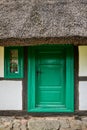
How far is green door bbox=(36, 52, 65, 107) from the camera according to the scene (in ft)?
21.7

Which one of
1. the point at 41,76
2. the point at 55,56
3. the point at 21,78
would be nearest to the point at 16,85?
the point at 21,78

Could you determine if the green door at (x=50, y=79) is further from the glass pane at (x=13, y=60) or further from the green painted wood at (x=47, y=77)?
the glass pane at (x=13, y=60)

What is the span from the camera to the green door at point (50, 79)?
661 cm

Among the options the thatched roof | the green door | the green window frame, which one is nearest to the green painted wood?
the green door

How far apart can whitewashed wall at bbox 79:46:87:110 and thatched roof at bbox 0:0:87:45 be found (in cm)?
73

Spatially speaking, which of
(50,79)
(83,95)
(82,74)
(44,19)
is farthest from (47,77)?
(44,19)

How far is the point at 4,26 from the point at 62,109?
215cm

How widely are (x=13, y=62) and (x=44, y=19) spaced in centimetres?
127

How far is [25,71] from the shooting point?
6.52 metres

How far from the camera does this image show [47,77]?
6.64m

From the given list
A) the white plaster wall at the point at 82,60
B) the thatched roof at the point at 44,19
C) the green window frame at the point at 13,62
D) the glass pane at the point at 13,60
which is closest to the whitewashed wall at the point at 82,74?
the white plaster wall at the point at 82,60

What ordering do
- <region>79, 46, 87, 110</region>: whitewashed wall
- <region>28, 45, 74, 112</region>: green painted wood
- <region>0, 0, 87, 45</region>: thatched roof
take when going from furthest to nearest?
<region>28, 45, 74, 112</region>: green painted wood < <region>79, 46, 87, 110</region>: whitewashed wall < <region>0, 0, 87, 45</region>: thatched roof

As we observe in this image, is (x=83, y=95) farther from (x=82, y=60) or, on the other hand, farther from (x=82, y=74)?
(x=82, y=60)

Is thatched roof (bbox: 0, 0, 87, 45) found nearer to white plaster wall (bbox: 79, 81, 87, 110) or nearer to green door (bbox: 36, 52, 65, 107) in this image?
green door (bbox: 36, 52, 65, 107)
